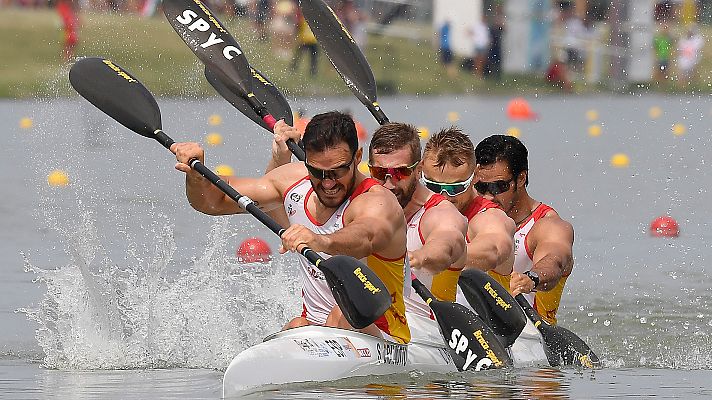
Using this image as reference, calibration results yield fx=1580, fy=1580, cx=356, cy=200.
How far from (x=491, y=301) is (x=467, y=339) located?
213 mm

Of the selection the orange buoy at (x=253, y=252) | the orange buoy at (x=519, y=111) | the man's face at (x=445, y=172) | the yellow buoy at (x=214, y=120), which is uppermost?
the man's face at (x=445, y=172)

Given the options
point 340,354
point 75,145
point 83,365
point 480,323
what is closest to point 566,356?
point 480,323

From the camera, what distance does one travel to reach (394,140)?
23.1 ft

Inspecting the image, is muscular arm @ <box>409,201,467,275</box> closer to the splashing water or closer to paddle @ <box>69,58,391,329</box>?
paddle @ <box>69,58,391,329</box>

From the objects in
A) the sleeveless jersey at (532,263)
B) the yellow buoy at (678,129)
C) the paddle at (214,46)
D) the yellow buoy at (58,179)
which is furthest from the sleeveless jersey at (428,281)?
the yellow buoy at (678,129)

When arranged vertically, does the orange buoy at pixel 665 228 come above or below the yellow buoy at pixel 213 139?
below

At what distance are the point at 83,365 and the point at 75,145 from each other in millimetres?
11931

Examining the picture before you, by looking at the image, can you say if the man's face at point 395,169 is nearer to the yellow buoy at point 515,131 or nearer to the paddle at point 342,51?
the paddle at point 342,51

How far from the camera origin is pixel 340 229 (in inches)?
254

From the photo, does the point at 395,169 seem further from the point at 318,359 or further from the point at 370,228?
the point at 318,359

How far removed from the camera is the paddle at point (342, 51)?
29.7 ft

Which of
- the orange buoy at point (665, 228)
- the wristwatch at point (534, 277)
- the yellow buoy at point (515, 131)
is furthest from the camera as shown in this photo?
the yellow buoy at point (515, 131)

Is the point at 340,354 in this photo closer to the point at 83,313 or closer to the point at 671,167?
the point at 83,313

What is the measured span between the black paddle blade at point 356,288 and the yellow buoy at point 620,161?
12.3 m
